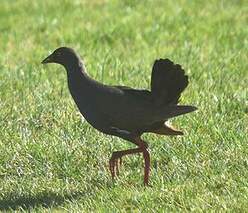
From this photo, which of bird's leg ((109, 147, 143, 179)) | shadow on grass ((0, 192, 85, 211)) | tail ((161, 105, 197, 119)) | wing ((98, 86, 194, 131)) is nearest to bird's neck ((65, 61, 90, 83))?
wing ((98, 86, 194, 131))

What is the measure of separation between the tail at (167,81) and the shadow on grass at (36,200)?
0.91 metres

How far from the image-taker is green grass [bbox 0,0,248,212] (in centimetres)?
611

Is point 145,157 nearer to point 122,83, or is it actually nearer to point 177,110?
point 177,110

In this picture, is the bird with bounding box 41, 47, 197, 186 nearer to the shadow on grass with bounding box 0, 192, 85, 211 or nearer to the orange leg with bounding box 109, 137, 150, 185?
the orange leg with bounding box 109, 137, 150, 185

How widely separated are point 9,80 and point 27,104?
32.9 inches

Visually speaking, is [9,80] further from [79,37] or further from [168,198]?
[168,198]

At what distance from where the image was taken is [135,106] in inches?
→ 245

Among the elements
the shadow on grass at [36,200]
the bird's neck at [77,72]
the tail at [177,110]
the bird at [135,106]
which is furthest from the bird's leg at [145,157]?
the bird's neck at [77,72]

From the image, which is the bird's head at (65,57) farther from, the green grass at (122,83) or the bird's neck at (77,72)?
the green grass at (122,83)

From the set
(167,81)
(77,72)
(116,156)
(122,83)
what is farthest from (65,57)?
(122,83)

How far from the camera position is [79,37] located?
11.2 meters

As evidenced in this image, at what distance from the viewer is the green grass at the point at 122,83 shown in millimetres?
6113

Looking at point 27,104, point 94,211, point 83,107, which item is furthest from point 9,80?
point 94,211

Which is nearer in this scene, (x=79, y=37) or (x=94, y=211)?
(x=94, y=211)
